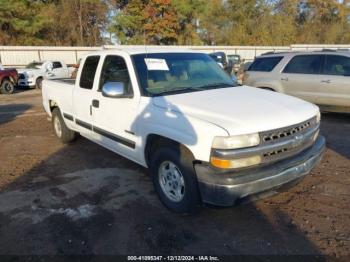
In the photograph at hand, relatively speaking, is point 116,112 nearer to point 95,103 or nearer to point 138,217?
point 95,103

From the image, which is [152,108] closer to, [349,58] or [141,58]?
[141,58]

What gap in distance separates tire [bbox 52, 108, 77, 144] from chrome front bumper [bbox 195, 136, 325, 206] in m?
3.95

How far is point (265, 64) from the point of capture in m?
9.53

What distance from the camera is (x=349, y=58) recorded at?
799cm

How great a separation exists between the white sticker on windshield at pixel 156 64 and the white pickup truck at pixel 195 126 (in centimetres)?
1

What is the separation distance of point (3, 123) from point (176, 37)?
110ft

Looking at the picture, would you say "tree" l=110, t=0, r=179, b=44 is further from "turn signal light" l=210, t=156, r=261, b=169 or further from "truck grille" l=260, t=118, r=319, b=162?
"turn signal light" l=210, t=156, r=261, b=169

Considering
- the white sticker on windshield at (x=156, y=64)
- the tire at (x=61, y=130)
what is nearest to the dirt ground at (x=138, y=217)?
the tire at (x=61, y=130)

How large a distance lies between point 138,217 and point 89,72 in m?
2.56

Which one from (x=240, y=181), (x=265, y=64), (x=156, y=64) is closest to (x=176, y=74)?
(x=156, y=64)

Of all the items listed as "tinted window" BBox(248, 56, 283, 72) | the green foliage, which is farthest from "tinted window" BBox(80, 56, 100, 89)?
the green foliage

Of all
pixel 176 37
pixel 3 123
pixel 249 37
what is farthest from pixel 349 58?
pixel 249 37

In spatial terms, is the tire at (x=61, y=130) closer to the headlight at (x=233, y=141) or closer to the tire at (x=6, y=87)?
the headlight at (x=233, y=141)

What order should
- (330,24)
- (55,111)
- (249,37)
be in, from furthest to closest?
(330,24), (249,37), (55,111)
